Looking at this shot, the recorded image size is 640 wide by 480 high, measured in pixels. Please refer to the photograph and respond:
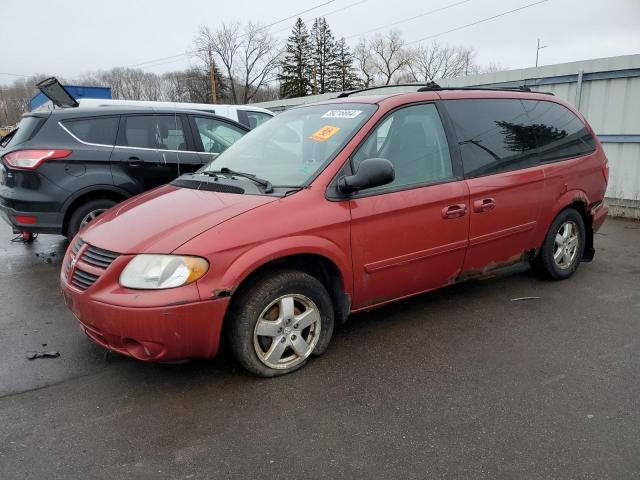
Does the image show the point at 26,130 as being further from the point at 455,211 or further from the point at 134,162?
the point at 455,211

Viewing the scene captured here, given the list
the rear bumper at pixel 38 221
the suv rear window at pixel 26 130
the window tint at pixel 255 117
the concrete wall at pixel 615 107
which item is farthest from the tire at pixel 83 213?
the concrete wall at pixel 615 107

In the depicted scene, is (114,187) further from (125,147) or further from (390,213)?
(390,213)

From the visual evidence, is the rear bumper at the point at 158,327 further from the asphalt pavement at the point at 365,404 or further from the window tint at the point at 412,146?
the window tint at the point at 412,146

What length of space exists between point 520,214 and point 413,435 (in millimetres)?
2385

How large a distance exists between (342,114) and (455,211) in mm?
1122

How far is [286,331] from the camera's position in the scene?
10.2 feet

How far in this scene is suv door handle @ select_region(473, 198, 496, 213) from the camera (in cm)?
383

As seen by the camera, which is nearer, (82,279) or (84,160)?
(82,279)

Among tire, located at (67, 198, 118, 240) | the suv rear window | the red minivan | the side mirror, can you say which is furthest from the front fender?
the suv rear window

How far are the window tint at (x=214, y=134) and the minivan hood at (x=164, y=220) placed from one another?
307 centimetres

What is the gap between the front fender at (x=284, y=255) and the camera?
2791 millimetres

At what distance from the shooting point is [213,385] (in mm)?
3068

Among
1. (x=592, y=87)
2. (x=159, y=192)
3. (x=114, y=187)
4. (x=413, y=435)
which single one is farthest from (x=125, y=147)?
(x=592, y=87)

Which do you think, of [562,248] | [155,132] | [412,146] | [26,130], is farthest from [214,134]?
[562,248]
